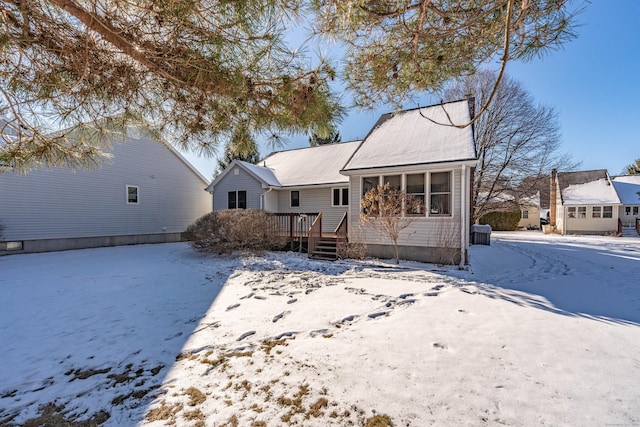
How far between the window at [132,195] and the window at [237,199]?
504 centimetres

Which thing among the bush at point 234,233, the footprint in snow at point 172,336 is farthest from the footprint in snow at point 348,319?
the bush at point 234,233

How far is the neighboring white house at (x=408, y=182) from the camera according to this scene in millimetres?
8961

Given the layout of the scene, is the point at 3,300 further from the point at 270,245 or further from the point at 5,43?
the point at 270,245

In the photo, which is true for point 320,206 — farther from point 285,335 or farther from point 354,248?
point 285,335

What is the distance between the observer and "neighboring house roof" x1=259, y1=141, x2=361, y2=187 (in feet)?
47.6

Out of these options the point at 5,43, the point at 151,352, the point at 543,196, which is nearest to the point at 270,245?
the point at 151,352

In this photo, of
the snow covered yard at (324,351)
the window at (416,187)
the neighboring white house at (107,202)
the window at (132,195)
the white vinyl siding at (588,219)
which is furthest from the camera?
the white vinyl siding at (588,219)

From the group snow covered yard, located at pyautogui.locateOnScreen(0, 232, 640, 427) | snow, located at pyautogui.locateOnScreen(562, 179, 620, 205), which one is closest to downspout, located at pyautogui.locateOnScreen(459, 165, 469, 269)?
snow covered yard, located at pyautogui.locateOnScreen(0, 232, 640, 427)

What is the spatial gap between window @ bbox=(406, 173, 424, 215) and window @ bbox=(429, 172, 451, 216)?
0.31m

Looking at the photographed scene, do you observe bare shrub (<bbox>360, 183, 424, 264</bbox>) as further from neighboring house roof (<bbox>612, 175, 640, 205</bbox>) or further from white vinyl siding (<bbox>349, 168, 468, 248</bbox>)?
neighboring house roof (<bbox>612, 175, 640, 205</bbox>)

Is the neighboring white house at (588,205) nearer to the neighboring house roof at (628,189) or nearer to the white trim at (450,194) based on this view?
the neighboring house roof at (628,189)

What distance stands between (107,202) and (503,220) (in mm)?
31579

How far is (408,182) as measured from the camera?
32.3 ft

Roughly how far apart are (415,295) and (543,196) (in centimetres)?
2039
